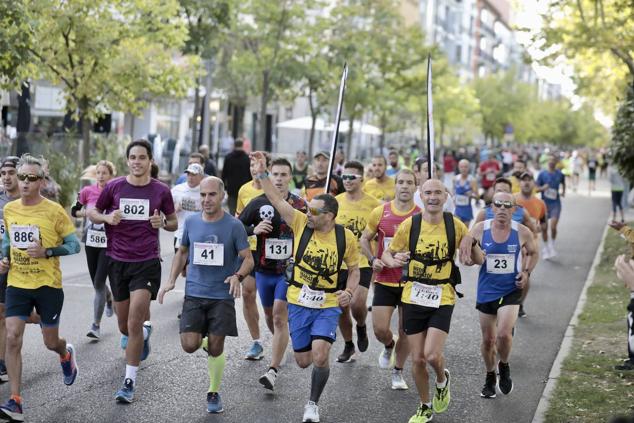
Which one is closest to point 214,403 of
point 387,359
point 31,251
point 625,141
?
point 31,251

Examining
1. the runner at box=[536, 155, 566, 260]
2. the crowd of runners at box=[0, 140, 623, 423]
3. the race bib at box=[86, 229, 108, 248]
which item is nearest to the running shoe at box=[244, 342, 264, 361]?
the crowd of runners at box=[0, 140, 623, 423]

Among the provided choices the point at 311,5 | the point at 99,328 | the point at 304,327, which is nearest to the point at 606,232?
the point at 311,5

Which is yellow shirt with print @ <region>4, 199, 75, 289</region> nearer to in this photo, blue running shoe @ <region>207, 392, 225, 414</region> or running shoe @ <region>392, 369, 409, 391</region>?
blue running shoe @ <region>207, 392, 225, 414</region>

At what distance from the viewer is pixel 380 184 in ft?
40.2

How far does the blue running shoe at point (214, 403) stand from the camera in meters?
7.89

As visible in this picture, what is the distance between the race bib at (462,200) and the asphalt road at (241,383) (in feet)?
18.9

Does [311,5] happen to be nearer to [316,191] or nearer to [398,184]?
[316,191]

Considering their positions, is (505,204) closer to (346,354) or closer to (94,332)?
(346,354)

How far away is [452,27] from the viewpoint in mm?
98625

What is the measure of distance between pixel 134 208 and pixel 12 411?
184 centimetres

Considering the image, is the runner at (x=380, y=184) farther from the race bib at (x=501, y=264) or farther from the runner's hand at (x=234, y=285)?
the runner's hand at (x=234, y=285)

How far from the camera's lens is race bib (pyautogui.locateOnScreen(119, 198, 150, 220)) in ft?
27.2

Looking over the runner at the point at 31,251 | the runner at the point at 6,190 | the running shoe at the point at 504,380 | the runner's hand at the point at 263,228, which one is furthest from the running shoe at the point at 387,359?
the runner at the point at 6,190

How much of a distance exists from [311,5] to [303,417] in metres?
25.9
